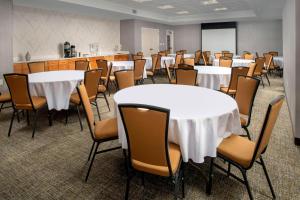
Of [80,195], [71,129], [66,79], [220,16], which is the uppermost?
[220,16]

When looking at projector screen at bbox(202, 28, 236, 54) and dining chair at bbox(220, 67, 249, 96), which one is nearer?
dining chair at bbox(220, 67, 249, 96)

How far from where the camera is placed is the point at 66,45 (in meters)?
8.51

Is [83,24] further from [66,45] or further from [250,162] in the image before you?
[250,162]

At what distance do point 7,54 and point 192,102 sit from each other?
213 inches

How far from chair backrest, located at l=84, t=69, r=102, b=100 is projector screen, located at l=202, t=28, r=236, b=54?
11.4 meters

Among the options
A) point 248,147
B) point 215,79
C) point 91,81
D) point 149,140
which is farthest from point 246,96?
point 91,81

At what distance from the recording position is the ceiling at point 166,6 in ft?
23.6

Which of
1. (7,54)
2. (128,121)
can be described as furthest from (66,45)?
(128,121)

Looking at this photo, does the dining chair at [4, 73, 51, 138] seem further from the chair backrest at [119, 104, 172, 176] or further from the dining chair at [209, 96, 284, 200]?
the dining chair at [209, 96, 284, 200]

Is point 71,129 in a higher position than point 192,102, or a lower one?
lower

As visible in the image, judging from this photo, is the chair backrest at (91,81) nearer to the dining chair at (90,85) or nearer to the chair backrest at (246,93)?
the dining chair at (90,85)

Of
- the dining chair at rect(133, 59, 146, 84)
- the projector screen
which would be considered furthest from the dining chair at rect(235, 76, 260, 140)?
the projector screen

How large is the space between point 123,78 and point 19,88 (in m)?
1.49

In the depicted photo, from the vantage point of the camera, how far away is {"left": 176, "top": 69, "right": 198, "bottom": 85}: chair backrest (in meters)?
4.14
